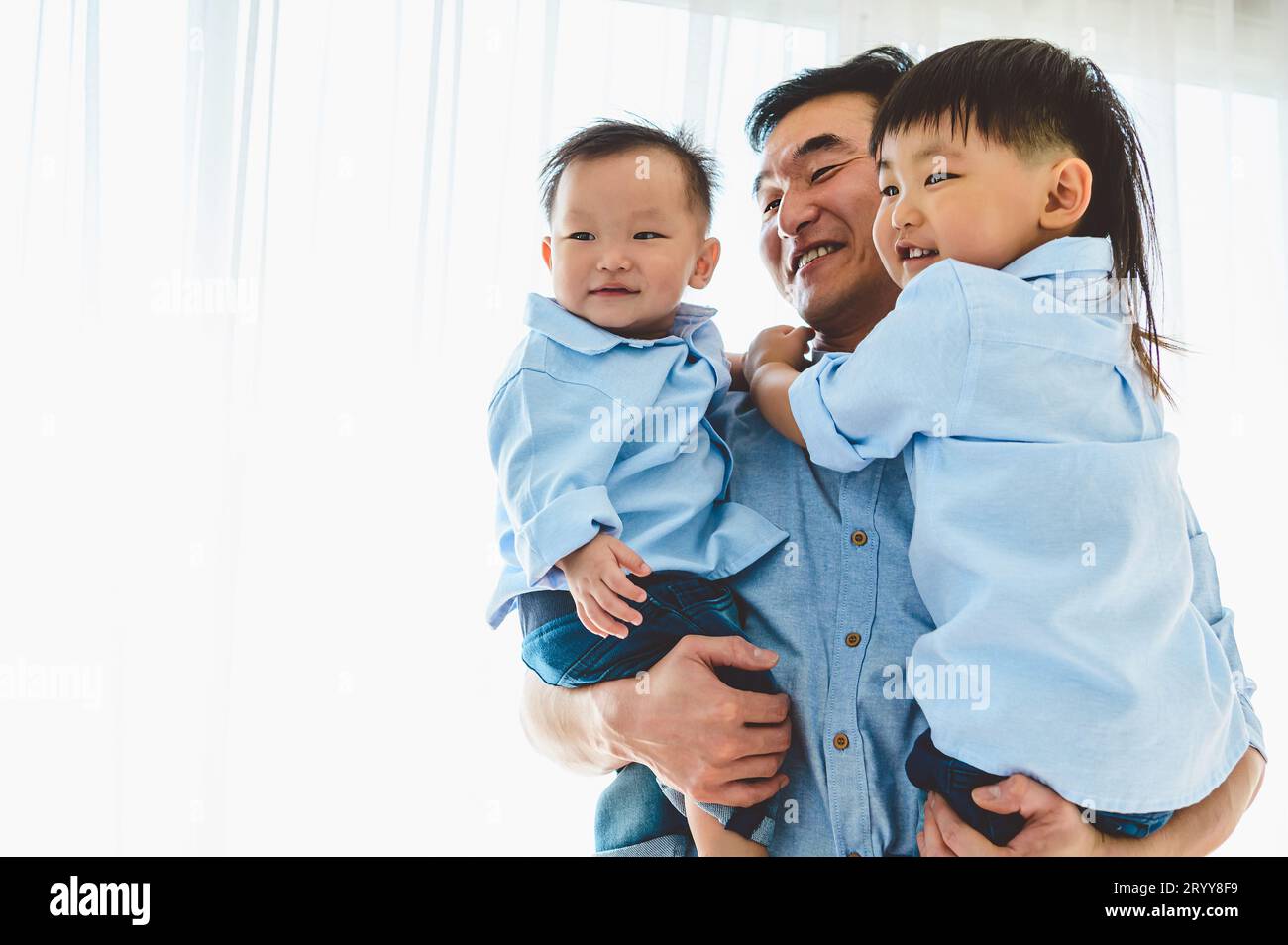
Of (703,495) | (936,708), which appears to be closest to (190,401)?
(703,495)

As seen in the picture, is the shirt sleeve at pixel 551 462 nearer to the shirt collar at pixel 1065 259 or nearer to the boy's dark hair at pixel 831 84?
the shirt collar at pixel 1065 259

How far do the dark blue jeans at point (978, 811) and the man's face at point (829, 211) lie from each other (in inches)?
27.0

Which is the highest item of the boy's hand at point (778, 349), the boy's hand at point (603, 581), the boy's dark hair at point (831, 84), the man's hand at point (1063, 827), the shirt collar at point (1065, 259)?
the boy's dark hair at point (831, 84)

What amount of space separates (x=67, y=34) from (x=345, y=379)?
3.06ft

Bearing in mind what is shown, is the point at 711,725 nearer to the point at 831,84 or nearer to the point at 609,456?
the point at 609,456

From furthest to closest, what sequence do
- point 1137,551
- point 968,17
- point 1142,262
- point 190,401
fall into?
point 968,17 < point 190,401 < point 1142,262 < point 1137,551

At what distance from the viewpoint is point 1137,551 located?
919 millimetres

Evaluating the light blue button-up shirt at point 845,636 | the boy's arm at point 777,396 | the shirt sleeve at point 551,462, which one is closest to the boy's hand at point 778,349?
the boy's arm at point 777,396

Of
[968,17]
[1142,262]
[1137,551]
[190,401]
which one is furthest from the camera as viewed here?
[968,17]

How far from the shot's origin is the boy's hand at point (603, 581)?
0.98m

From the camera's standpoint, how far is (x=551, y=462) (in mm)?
1078

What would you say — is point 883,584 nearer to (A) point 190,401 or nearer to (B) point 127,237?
(A) point 190,401

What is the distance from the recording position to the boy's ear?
1000mm

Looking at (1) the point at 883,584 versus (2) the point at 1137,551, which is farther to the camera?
(1) the point at 883,584
